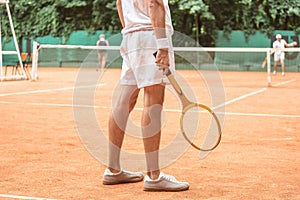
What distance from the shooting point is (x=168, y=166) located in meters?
5.54

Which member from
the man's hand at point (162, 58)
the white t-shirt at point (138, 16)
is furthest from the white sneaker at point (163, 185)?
the white t-shirt at point (138, 16)

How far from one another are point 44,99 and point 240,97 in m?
4.04

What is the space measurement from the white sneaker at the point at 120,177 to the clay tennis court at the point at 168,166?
7cm

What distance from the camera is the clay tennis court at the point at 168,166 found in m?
4.48

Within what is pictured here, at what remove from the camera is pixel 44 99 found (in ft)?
40.2

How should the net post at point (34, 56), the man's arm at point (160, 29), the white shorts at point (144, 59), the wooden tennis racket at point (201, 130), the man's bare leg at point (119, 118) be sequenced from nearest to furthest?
the man's arm at point (160, 29), the white shorts at point (144, 59), the man's bare leg at point (119, 118), the wooden tennis racket at point (201, 130), the net post at point (34, 56)

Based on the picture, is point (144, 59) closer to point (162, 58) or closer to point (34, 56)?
point (162, 58)

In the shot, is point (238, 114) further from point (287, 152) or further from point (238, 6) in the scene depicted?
point (238, 6)

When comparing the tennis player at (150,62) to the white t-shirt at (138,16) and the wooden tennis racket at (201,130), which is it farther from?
the wooden tennis racket at (201,130)

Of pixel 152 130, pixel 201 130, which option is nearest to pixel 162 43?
pixel 152 130

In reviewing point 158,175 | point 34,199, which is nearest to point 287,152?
point 158,175

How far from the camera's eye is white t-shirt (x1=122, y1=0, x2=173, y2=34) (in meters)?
4.51

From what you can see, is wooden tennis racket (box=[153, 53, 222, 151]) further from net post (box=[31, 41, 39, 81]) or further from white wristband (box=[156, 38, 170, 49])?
net post (box=[31, 41, 39, 81])

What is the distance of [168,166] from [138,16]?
5.14 ft
